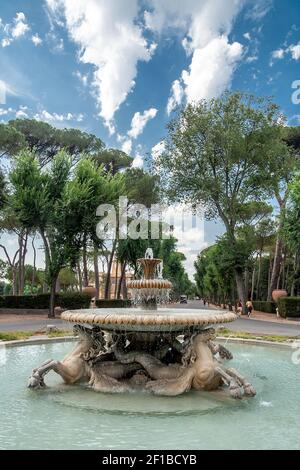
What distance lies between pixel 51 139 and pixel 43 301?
1505cm

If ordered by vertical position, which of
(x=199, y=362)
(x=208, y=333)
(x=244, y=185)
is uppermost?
(x=244, y=185)

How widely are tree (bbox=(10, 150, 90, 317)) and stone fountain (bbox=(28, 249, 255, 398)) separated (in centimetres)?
1700

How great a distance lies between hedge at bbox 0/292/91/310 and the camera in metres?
28.8

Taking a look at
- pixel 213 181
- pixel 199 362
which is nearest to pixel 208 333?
pixel 199 362

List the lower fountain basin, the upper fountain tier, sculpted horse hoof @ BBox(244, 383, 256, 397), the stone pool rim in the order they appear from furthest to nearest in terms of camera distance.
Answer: the stone pool rim
the upper fountain tier
the lower fountain basin
sculpted horse hoof @ BBox(244, 383, 256, 397)

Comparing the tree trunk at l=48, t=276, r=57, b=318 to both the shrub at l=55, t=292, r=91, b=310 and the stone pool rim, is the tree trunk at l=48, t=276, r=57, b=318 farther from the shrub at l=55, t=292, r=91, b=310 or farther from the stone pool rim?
the stone pool rim

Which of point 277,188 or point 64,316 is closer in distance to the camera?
point 64,316

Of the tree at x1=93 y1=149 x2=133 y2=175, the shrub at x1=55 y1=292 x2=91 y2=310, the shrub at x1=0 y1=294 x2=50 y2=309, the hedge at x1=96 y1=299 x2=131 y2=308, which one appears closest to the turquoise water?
the shrub at x1=55 y1=292 x2=91 y2=310

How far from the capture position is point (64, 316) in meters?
7.20

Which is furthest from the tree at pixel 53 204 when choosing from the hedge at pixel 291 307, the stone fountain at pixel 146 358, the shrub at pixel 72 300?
the stone fountain at pixel 146 358

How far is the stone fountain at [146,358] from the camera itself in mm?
6355

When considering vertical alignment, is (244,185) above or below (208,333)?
above

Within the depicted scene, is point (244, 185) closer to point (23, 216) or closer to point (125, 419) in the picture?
point (23, 216)

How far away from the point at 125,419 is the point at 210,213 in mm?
28722
